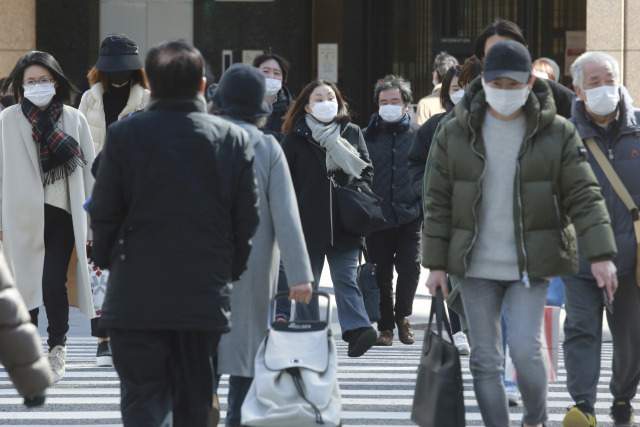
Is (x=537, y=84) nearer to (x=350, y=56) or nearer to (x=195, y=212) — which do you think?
(x=195, y=212)

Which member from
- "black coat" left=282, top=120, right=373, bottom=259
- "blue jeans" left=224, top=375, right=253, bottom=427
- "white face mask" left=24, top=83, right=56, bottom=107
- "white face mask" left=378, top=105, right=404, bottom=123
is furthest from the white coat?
"blue jeans" left=224, top=375, right=253, bottom=427

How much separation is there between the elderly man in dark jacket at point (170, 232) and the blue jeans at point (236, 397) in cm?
79

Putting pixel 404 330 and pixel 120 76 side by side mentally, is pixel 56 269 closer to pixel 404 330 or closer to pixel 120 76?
pixel 120 76

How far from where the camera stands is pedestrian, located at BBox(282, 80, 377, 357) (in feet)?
28.7

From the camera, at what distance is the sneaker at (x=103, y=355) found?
8555 mm

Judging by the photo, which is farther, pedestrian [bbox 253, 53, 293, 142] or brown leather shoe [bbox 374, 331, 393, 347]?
brown leather shoe [bbox 374, 331, 393, 347]

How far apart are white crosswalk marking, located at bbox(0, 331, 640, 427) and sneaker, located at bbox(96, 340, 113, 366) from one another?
6 cm

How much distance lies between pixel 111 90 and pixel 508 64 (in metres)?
3.68

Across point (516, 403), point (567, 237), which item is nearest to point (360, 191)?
point (516, 403)

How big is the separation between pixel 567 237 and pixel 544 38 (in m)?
13.0

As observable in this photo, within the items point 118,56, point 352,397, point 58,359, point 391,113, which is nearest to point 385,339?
point 391,113

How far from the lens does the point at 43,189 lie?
8.18m

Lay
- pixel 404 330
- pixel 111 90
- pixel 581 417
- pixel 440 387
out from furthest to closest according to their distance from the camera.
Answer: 1. pixel 404 330
2. pixel 111 90
3. pixel 581 417
4. pixel 440 387

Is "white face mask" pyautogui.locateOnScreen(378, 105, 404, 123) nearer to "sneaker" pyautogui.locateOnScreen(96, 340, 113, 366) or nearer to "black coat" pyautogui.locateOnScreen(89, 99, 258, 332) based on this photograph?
"sneaker" pyautogui.locateOnScreen(96, 340, 113, 366)
